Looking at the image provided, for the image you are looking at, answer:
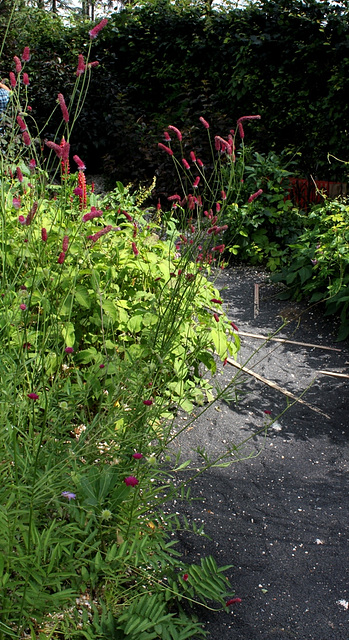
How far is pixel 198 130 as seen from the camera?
26.4 feet

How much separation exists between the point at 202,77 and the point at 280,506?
25.9 feet

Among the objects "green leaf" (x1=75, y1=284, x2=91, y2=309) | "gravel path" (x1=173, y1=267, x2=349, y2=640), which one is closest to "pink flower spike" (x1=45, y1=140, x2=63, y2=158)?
"green leaf" (x1=75, y1=284, x2=91, y2=309)

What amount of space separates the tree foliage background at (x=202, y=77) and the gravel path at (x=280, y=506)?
14.9ft

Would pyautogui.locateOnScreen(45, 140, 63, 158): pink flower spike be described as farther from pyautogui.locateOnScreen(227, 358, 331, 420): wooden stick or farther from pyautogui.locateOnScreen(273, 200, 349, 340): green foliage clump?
pyautogui.locateOnScreen(273, 200, 349, 340): green foliage clump

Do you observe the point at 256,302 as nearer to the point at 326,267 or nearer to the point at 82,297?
the point at 326,267

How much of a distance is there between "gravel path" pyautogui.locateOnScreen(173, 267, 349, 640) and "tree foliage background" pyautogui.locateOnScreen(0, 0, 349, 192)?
14.9 feet

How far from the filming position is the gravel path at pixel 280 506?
191 centimetres

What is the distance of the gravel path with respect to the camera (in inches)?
75.1

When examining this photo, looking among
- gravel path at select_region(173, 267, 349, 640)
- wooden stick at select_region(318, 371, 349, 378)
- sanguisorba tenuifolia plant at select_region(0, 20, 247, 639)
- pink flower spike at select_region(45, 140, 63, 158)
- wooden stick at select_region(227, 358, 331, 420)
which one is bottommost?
gravel path at select_region(173, 267, 349, 640)

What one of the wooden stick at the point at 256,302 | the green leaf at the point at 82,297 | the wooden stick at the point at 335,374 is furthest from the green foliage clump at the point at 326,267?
the green leaf at the point at 82,297

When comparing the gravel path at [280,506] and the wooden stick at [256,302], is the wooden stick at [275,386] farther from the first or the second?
the wooden stick at [256,302]

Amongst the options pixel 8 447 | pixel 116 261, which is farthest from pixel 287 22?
pixel 8 447

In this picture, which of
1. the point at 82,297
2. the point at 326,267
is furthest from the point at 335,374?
the point at 82,297

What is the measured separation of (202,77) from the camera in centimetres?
876
